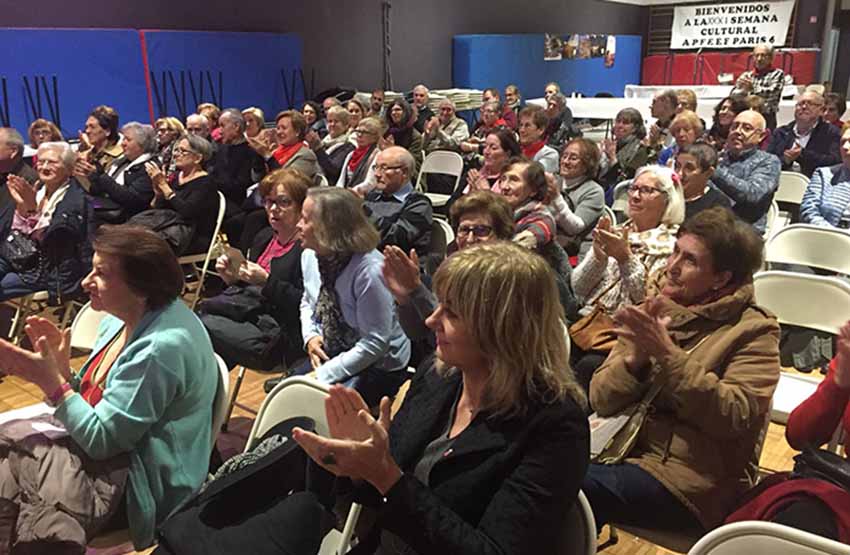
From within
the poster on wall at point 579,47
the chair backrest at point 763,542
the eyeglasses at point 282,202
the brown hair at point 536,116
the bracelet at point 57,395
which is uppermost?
the poster on wall at point 579,47

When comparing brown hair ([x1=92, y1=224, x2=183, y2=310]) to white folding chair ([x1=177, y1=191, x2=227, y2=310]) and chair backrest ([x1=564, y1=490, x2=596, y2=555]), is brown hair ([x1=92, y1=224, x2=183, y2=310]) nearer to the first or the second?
chair backrest ([x1=564, y1=490, x2=596, y2=555])

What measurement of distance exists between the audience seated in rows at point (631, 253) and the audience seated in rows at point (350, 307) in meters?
0.74

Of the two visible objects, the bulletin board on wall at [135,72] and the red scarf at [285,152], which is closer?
the red scarf at [285,152]

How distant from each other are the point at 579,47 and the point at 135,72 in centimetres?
994

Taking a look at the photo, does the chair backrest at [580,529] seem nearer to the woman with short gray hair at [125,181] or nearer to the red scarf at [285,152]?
the woman with short gray hair at [125,181]

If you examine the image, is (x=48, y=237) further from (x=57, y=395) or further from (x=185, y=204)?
(x=57, y=395)

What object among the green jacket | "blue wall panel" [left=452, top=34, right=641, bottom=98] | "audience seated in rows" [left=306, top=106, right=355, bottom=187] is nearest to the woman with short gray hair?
"audience seated in rows" [left=306, top=106, right=355, bottom=187]

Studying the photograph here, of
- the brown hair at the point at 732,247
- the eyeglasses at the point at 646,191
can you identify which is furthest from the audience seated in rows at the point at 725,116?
the brown hair at the point at 732,247

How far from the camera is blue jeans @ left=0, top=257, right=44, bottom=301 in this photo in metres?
3.84

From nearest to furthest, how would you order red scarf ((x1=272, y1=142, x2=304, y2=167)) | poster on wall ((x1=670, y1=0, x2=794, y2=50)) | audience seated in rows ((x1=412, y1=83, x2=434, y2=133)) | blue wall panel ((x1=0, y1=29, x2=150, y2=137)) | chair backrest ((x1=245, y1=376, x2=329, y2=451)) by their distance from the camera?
chair backrest ((x1=245, y1=376, x2=329, y2=451)) < red scarf ((x1=272, y1=142, x2=304, y2=167)) < blue wall panel ((x1=0, y1=29, x2=150, y2=137)) < audience seated in rows ((x1=412, y1=83, x2=434, y2=133)) < poster on wall ((x1=670, y1=0, x2=794, y2=50))

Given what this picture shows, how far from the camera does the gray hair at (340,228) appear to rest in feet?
8.48

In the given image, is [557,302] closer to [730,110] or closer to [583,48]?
[730,110]

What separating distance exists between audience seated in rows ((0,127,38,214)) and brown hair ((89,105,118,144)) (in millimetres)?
880

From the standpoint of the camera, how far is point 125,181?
472 centimetres
